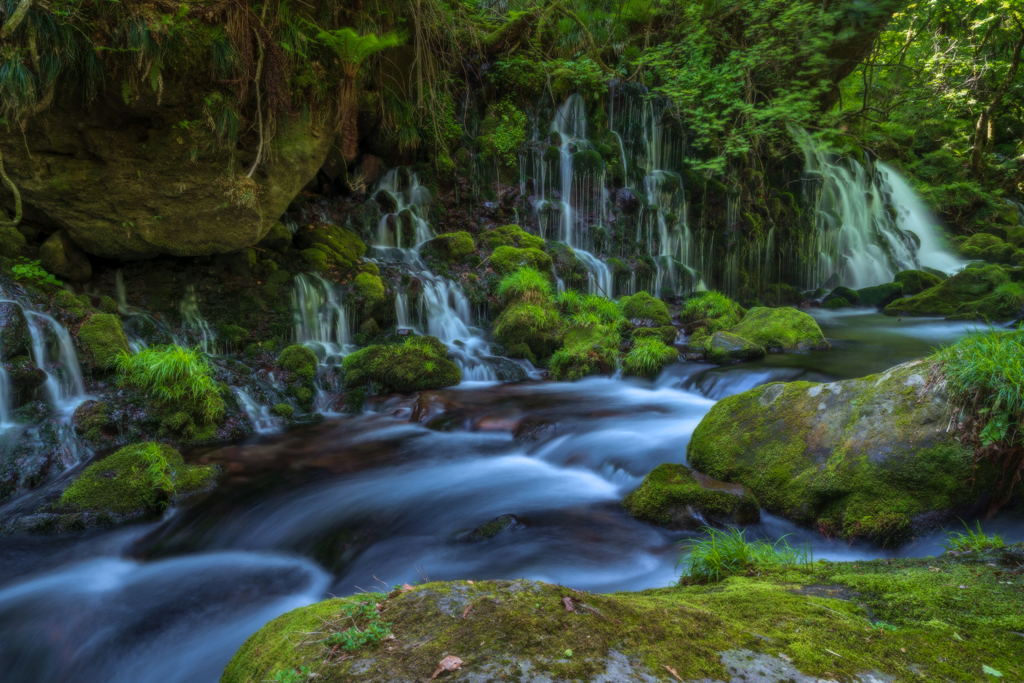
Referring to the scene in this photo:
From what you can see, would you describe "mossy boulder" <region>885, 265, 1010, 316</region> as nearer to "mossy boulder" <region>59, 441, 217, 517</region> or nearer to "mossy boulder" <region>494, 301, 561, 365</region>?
"mossy boulder" <region>494, 301, 561, 365</region>

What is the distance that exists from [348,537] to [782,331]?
333 inches

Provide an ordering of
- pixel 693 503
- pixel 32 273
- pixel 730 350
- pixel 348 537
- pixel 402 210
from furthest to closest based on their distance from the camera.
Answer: pixel 402 210 → pixel 730 350 → pixel 32 273 → pixel 348 537 → pixel 693 503

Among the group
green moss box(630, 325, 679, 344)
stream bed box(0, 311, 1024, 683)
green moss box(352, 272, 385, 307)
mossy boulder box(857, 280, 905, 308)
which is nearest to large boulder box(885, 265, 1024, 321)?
mossy boulder box(857, 280, 905, 308)

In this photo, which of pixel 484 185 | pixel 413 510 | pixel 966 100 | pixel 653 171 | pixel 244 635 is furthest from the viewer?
pixel 966 100

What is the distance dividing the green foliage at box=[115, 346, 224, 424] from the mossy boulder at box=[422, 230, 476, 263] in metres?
5.52

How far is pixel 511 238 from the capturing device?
12.1m

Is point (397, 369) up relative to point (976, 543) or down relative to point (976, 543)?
up

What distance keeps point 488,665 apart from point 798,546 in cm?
319

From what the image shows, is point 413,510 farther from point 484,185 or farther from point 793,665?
point 484,185

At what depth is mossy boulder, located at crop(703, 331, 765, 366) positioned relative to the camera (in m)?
9.14

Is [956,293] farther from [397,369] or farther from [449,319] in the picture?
[397,369]

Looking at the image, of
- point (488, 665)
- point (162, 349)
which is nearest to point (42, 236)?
point (162, 349)

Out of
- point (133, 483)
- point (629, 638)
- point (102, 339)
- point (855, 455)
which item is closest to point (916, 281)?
point (855, 455)

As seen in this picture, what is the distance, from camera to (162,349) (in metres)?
6.91
